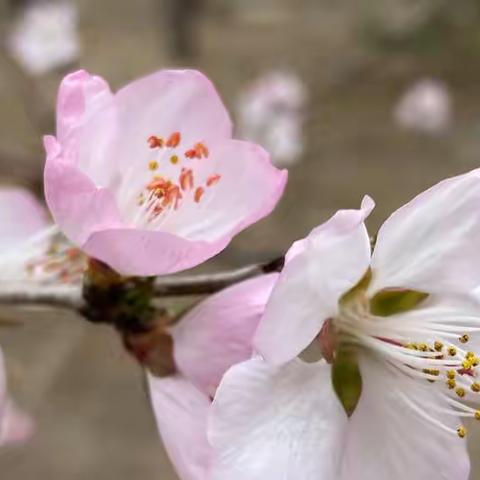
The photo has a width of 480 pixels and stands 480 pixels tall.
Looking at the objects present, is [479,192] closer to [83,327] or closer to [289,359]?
[289,359]

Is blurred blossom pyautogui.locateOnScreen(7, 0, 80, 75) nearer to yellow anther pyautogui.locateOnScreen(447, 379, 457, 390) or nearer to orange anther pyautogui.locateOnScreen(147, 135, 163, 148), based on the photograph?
orange anther pyautogui.locateOnScreen(147, 135, 163, 148)

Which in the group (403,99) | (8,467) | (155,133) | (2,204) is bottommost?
(8,467)

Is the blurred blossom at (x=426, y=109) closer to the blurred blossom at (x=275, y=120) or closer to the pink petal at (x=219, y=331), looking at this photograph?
the blurred blossom at (x=275, y=120)

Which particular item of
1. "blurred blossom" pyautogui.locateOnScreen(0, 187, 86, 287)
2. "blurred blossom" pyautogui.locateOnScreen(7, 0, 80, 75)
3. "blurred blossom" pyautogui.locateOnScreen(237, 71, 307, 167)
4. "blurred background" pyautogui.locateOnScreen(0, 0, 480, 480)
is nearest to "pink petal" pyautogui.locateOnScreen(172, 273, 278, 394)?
"blurred blossom" pyautogui.locateOnScreen(0, 187, 86, 287)

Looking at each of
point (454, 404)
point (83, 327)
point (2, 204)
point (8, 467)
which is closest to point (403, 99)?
point (83, 327)

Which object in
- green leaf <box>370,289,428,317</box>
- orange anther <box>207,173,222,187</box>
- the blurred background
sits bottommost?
the blurred background

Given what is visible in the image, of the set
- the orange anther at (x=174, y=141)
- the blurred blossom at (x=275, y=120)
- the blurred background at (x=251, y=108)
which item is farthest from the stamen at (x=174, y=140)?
the blurred blossom at (x=275, y=120)

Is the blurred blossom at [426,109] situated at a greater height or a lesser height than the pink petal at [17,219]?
lesser
